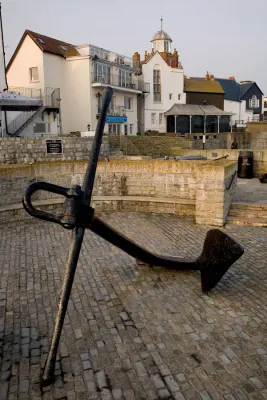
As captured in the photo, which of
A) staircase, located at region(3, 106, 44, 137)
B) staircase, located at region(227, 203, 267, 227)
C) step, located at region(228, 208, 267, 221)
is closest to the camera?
staircase, located at region(227, 203, 267, 227)

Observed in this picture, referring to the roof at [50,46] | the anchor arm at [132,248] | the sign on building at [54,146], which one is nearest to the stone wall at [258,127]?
the roof at [50,46]

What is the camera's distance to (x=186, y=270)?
6.42m

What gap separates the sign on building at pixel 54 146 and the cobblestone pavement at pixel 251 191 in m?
8.67

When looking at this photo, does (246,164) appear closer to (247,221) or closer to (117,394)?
(247,221)

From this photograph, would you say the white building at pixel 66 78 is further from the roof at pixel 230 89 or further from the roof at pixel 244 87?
the roof at pixel 244 87

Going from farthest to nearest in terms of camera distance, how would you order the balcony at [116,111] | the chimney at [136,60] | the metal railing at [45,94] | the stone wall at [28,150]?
1. the chimney at [136,60]
2. the balcony at [116,111]
3. the metal railing at [45,94]
4. the stone wall at [28,150]

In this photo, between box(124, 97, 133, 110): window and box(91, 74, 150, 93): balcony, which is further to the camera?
box(124, 97, 133, 110): window

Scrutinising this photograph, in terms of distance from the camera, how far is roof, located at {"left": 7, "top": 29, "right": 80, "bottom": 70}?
30141mm

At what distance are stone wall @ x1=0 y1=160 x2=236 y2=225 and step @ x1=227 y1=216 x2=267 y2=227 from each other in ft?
1.25

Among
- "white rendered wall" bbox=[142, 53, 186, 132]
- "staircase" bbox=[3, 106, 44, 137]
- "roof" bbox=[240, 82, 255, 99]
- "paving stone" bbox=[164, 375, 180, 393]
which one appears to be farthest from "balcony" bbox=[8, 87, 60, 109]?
"roof" bbox=[240, 82, 255, 99]

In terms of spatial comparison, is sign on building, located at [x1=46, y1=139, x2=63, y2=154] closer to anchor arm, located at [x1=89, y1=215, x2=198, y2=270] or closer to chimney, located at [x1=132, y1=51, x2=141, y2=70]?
anchor arm, located at [x1=89, y1=215, x2=198, y2=270]

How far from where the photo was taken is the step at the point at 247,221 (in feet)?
31.4

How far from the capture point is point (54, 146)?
55.7ft

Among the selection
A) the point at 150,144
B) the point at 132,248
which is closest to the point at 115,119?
the point at 150,144
